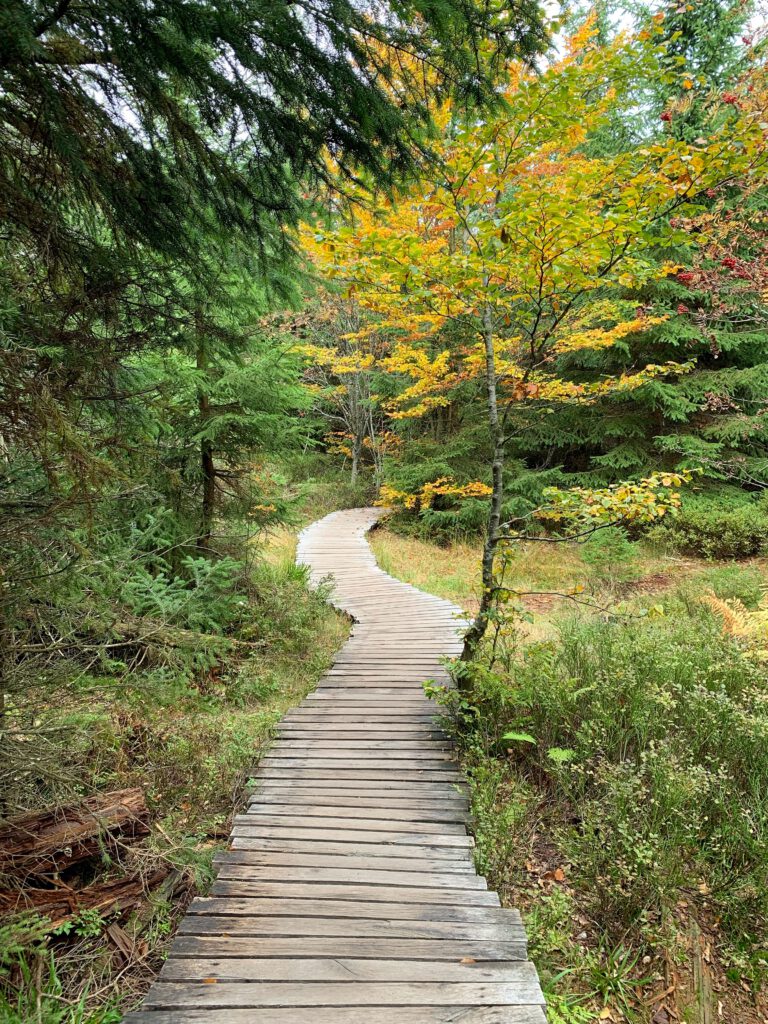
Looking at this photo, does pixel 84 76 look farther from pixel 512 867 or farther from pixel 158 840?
pixel 512 867

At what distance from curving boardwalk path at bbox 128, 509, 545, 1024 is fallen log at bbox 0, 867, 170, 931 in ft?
1.92

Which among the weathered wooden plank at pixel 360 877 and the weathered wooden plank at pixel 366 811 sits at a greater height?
the weathered wooden plank at pixel 360 877

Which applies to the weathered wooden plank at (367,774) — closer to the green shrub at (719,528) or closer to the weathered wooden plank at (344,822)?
the weathered wooden plank at (344,822)

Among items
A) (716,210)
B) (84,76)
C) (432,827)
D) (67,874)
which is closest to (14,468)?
(84,76)

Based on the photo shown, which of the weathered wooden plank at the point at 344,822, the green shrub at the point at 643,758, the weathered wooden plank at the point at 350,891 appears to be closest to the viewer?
the weathered wooden plank at the point at 350,891

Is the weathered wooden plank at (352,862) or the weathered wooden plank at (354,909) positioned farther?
the weathered wooden plank at (352,862)

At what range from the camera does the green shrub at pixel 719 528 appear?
10125 mm

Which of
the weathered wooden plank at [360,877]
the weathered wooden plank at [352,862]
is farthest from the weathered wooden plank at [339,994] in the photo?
the weathered wooden plank at [352,862]

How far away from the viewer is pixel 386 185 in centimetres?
328

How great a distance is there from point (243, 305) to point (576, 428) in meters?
11.2

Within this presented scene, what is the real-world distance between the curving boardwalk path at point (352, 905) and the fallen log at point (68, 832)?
747mm

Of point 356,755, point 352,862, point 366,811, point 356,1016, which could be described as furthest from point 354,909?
point 356,755

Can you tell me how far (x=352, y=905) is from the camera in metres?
2.63

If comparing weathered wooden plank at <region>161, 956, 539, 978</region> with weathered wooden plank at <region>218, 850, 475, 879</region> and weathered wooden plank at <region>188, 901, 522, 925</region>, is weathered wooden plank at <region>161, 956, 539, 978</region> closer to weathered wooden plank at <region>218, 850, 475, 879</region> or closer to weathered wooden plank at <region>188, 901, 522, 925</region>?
weathered wooden plank at <region>188, 901, 522, 925</region>
